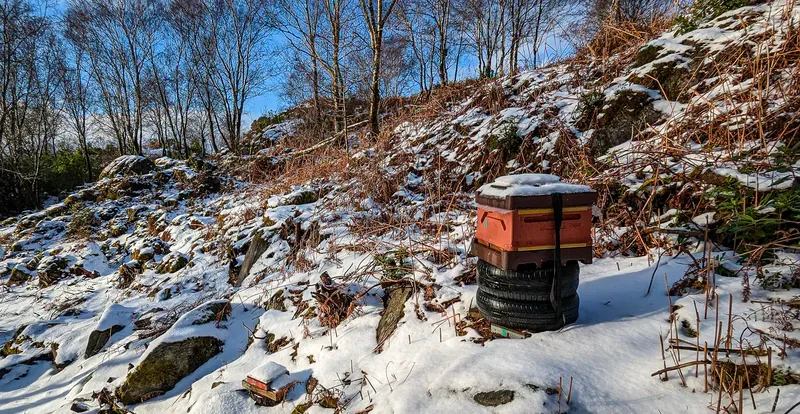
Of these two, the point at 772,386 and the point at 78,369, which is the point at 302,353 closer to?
the point at 772,386

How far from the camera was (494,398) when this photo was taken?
1682 millimetres

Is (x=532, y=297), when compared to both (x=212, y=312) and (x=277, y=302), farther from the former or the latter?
(x=212, y=312)

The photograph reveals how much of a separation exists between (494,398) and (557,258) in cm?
81

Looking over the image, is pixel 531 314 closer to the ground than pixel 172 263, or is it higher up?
higher up

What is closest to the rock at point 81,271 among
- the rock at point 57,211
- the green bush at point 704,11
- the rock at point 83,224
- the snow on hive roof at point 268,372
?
the rock at point 83,224

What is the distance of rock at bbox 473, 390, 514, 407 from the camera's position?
165 cm

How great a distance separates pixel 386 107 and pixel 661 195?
9.36m

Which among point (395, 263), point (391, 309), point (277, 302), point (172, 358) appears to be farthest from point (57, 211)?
point (391, 309)

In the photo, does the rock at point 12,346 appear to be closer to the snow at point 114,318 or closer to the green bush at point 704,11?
the snow at point 114,318

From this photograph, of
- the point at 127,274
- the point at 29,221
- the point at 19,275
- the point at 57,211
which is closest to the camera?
the point at 127,274

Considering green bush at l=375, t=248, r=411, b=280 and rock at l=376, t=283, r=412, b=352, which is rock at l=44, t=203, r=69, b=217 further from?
rock at l=376, t=283, r=412, b=352

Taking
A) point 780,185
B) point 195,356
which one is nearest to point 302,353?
point 195,356

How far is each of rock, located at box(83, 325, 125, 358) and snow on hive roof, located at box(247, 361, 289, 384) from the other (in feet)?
9.63

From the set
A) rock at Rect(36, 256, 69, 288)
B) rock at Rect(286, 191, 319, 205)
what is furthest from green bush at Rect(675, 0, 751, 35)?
rock at Rect(36, 256, 69, 288)
